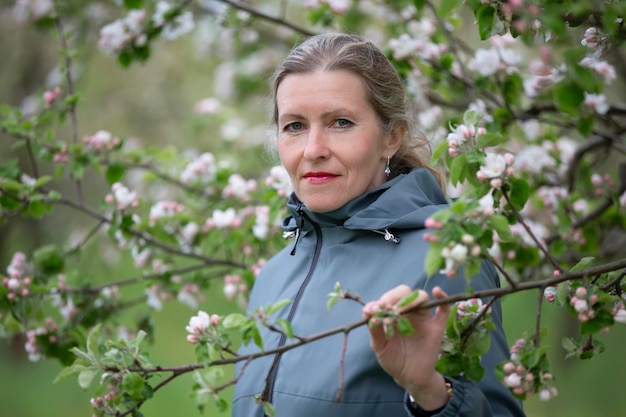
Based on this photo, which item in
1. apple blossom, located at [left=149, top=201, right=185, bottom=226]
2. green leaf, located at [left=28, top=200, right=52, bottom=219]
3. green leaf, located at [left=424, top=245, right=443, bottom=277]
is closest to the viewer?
green leaf, located at [left=424, top=245, right=443, bottom=277]

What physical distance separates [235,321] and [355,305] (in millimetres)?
395

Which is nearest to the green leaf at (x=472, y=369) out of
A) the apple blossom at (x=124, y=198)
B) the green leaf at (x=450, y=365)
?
the green leaf at (x=450, y=365)

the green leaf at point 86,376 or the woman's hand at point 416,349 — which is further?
the green leaf at point 86,376

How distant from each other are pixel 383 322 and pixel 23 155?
669 centimetres

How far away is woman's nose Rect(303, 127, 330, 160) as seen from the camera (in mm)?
2002

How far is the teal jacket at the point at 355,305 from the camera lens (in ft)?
5.89

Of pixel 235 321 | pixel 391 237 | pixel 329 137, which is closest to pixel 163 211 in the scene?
pixel 329 137

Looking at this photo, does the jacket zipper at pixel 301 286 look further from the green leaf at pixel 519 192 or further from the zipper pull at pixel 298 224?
the green leaf at pixel 519 192

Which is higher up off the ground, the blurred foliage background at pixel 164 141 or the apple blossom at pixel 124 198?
the apple blossom at pixel 124 198

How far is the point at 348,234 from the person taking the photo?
6.75 feet

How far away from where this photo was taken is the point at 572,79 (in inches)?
59.3

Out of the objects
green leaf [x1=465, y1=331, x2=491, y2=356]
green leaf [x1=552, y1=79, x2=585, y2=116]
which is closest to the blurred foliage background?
green leaf [x1=465, y1=331, x2=491, y2=356]

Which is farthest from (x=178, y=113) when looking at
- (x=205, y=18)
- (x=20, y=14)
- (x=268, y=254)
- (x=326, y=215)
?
(x=326, y=215)

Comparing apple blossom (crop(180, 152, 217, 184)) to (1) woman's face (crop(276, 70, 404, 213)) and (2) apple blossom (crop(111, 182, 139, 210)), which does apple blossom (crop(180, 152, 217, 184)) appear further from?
(1) woman's face (crop(276, 70, 404, 213))
